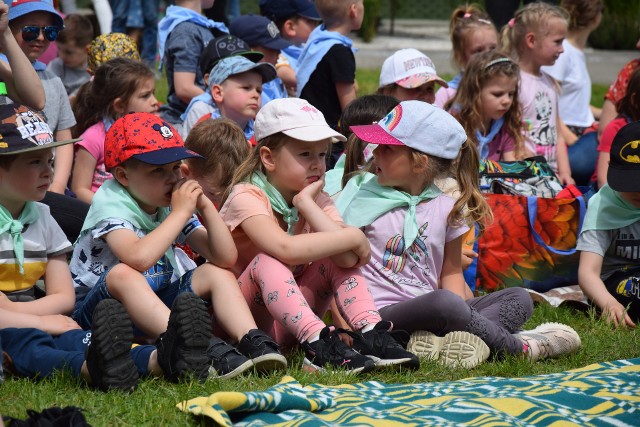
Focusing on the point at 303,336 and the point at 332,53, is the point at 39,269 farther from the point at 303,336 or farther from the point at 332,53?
the point at 332,53

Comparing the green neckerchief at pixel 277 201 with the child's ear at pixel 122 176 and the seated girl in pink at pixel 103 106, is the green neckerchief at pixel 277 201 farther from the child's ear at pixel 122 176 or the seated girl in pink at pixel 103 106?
the seated girl in pink at pixel 103 106

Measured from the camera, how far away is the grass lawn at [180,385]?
3.25 m

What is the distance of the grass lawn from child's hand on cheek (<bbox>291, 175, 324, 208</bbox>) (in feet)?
2.19

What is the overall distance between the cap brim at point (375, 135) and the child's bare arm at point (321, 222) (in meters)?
0.35

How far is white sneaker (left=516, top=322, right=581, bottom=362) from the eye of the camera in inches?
174

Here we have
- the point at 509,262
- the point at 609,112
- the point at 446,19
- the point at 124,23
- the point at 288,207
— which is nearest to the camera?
the point at 288,207

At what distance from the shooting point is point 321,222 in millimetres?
4219

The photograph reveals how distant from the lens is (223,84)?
6016 mm

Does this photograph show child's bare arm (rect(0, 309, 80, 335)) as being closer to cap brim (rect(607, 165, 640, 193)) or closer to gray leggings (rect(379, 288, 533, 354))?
gray leggings (rect(379, 288, 533, 354))

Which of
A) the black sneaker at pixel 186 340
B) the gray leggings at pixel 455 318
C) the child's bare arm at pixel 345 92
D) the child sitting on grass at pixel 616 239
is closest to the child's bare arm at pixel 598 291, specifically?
the child sitting on grass at pixel 616 239

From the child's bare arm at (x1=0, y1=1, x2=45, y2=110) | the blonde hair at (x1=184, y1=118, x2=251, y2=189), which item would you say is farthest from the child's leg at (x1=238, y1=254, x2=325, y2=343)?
the child's bare arm at (x1=0, y1=1, x2=45, y2=110)

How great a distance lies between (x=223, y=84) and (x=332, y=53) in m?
1.07

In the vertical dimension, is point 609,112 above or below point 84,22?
below

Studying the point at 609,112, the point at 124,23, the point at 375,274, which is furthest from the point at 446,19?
the point at 375,274
